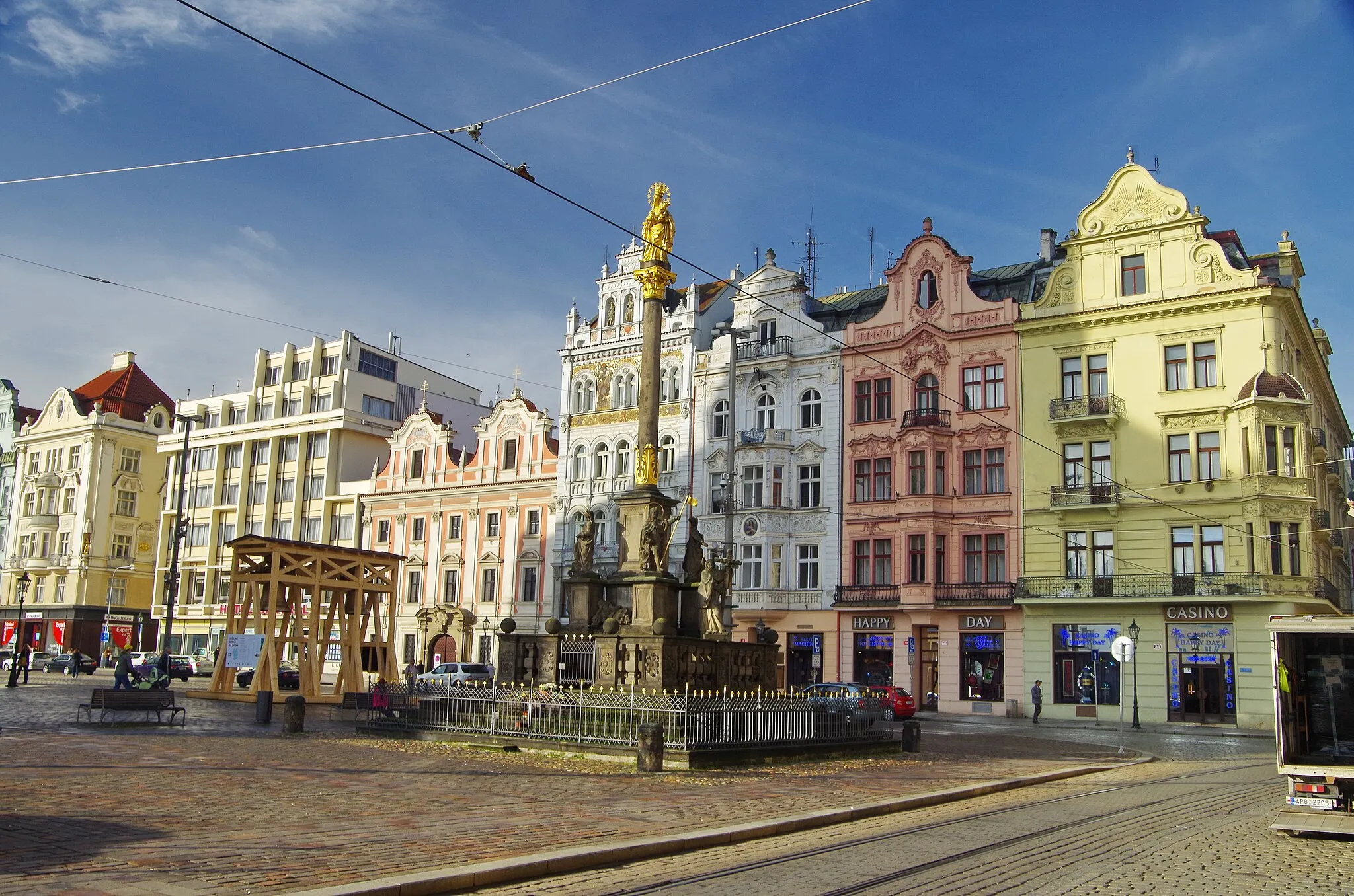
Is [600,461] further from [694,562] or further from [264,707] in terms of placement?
[694,562]

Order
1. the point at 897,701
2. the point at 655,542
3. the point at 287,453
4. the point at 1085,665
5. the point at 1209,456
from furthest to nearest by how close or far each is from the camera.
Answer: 1. the point at 287,453
2. the point at 1085,665
3. the point at 1209,456
4. the point at 897,701
5. the point at 655,542

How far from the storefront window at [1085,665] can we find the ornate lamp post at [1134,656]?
60 centimetres

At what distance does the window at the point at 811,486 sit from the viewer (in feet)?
162

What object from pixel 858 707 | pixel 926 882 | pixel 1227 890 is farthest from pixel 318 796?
pixel 858 707

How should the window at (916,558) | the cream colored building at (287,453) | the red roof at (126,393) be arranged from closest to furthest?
1. the window at (916,558)
2. the cream colored building at (287,453)
3. the red roof at (126,393)

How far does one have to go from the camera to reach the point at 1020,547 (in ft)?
145

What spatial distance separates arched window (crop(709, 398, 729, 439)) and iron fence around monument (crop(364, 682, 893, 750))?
27.9 meters

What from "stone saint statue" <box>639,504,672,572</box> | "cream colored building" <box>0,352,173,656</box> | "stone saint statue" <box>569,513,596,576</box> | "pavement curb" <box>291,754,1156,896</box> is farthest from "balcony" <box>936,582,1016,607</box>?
"cream colored building" <box>0,352,173,656</box>

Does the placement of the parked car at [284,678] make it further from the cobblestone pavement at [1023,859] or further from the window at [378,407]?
the cobblestone pavement at [1023,859]

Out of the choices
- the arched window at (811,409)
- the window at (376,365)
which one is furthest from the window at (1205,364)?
the window at (376,365)

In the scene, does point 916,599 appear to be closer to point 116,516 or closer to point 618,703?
point 618,703

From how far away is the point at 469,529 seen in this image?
2307 inches

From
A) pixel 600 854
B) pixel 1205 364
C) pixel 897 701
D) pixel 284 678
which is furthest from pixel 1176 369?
pixel 600 854

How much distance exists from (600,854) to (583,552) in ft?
51.7
